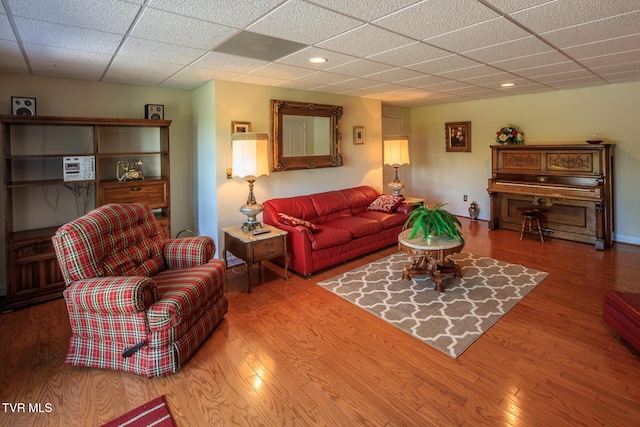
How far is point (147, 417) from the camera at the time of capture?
6.37ft

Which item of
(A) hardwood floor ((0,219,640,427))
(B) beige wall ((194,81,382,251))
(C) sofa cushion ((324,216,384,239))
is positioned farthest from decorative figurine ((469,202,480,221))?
(A) hardwood floor ((0,219,640,427))

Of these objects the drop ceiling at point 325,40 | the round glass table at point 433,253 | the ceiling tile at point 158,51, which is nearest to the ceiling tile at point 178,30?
the drop ceiling at point 325,40

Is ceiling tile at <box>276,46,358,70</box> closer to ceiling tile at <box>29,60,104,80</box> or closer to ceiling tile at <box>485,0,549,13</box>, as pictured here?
ceiling tile at <box>485,0,549,13</box>

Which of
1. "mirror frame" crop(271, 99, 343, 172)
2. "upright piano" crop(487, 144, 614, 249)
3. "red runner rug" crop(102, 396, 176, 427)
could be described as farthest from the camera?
"upright piano" crop(487, 144, 614, 249)

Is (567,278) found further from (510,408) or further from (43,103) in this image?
(43,103)

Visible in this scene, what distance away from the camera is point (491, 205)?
6.03 metres

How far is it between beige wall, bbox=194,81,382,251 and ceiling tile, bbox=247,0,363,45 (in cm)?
182

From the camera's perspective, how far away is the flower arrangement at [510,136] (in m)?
5.89

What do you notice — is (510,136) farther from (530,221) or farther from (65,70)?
(65,70)

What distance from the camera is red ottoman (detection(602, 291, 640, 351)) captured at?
2.36 m

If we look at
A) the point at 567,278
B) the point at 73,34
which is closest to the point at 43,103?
the point at 73,34

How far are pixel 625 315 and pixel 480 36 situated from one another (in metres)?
2.29

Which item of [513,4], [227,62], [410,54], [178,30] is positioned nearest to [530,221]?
[410,54]

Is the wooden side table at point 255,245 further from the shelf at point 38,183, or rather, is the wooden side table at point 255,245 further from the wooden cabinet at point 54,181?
the shelf at point 38,183
